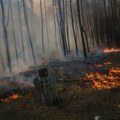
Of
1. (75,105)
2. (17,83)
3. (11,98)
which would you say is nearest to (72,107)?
Answer: (75,105)

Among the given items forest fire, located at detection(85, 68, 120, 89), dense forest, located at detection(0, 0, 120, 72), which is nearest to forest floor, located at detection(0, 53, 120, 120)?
forest fire, located at detection(85, 68, 120, 89)

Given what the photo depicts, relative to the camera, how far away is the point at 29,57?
35.6 meters

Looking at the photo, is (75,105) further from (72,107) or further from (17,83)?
(17,83)

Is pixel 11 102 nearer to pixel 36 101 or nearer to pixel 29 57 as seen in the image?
pixel 36 101

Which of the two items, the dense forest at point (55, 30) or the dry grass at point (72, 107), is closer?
the dry grass at point (72, 107)

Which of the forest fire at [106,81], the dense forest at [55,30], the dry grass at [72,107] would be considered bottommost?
the dry grass at [72,107]

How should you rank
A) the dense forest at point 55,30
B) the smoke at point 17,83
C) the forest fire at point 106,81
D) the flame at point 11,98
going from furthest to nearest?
the dense forest at point 55,30
the smoke at point 17,83
the forest fire at point 106,81
the flame at point 11,98

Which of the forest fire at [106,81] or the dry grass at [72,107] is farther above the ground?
the forest fire at [106,81]

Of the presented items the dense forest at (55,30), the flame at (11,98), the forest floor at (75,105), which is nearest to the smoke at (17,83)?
the flame at (11,98)

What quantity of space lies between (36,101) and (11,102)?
1086 mm

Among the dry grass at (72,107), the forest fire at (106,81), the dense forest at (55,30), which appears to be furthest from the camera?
the dense forest at (55,30)

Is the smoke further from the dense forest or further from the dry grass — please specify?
the dense forest

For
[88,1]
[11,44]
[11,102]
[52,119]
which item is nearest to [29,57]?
[11,44]

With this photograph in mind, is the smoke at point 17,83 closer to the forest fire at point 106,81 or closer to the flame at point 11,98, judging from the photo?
the flame at point 11,98
